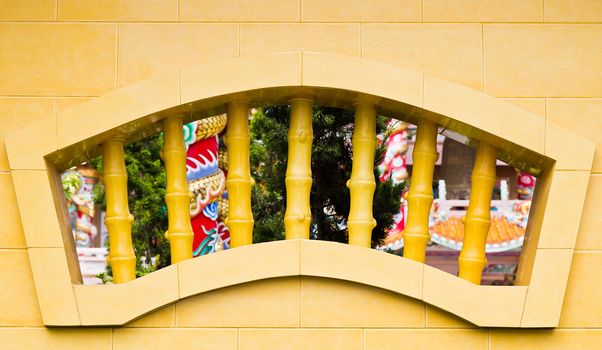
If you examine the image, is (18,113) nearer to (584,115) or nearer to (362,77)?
(362,77)

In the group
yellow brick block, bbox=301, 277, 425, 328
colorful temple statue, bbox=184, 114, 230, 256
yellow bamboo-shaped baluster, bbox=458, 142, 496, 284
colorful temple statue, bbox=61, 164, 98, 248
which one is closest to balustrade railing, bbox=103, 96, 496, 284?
yellow bamboo-shaped baluster, bbox=458, 142, 496, 284

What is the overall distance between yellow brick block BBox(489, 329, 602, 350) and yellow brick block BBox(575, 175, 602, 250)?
1.49 ft

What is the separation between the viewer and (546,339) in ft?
16.9

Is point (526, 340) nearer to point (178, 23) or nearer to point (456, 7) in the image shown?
point (456, 7)

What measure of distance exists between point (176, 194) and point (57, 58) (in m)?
0.96

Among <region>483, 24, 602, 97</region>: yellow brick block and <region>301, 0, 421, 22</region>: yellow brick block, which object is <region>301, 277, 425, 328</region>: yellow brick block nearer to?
<region>483, 24, 602, 97</region>: yellow brick block

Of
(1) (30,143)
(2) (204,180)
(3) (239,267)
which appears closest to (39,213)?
(1) (30,143)

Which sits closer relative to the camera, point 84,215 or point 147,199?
point 147,199

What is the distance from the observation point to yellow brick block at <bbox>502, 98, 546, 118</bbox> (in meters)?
5.16

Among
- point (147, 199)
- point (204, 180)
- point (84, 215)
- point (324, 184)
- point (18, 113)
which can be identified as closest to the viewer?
point (18, 113)

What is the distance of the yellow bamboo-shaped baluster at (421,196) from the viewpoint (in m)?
5.27

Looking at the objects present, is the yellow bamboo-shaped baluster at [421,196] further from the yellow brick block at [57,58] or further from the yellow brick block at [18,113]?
the yellow brick block at [18,113]

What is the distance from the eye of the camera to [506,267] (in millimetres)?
18594

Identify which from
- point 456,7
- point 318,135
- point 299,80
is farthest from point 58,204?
point 318,135
